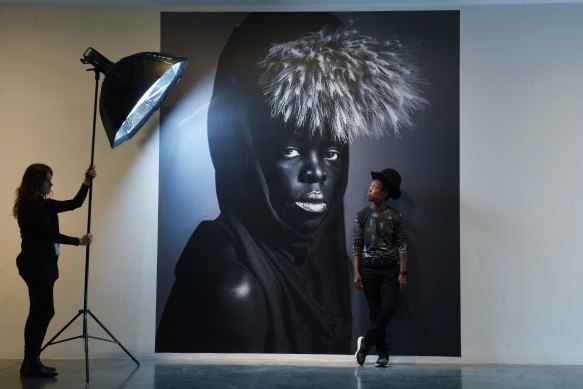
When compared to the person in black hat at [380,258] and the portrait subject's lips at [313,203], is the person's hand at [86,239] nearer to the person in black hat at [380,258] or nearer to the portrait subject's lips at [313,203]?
the portrait subject's lips at [313,203]

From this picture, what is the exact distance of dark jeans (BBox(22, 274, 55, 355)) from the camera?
4629 mm

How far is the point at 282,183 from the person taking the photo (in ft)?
18.1

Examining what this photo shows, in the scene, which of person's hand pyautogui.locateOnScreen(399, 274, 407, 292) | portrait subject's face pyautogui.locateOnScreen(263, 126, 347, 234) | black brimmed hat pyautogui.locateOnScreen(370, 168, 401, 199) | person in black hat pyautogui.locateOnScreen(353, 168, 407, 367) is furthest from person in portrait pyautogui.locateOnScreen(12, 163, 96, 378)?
person's hand pyautogui.locateOnScreen(399, 274, 407, 292)

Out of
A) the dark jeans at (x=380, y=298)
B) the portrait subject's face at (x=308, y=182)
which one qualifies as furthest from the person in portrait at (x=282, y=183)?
→ the dark jeans at (x=380, y=298)

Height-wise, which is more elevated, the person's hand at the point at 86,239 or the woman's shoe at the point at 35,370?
the person's hand at the point at 86,239

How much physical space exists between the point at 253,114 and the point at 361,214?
4.02 ft

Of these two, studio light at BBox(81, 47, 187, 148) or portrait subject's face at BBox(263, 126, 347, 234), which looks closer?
studio light at BBox(81, 47, 187, 148)

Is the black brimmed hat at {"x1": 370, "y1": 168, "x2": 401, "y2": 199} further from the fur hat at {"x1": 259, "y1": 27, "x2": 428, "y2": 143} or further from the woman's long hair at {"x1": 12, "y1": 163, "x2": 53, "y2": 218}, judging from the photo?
the woman's long hair at {"x1": 12, "y1": 163, "x2": 53, "y2": 218}

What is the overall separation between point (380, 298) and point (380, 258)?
33cm

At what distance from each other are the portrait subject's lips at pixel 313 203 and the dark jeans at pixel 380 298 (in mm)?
612

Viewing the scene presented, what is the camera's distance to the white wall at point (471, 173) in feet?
17.7

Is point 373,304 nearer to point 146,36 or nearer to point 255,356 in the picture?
point 255,356

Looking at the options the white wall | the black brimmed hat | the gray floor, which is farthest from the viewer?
the white wall

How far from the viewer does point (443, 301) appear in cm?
539
